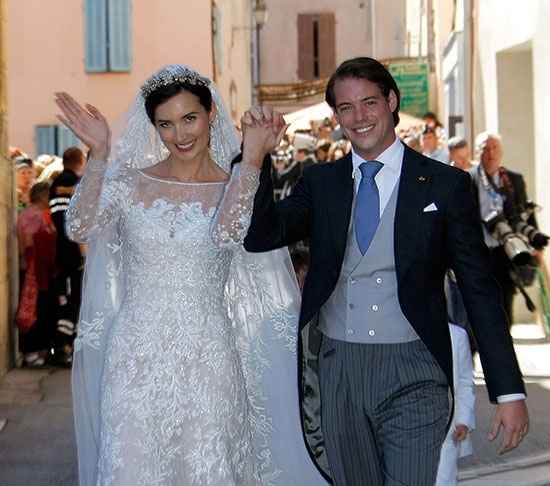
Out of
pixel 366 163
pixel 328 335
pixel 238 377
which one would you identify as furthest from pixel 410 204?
pixel 238 377

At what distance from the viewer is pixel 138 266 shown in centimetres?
490

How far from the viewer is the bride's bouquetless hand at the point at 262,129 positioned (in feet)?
14.4

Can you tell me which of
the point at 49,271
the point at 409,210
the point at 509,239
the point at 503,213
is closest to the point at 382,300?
the point at 409,210

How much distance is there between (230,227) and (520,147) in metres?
10.4

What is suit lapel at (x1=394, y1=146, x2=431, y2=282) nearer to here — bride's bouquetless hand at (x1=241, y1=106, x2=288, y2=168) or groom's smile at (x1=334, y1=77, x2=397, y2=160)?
groom's smile at (x1=334, y1=77, x2=397, y2=160)

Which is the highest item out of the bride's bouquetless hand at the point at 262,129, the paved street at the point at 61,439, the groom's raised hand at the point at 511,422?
the bride's bouquetless hand at the point at 262,129

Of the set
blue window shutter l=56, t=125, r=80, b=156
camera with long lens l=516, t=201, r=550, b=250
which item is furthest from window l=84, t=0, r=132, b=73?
camera with long lens l=516, t=201, r=550, b=250

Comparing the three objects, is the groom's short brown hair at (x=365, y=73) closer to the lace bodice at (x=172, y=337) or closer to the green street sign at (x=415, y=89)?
the lace bodice at (x=172, y=337)

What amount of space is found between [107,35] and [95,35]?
0.71ft

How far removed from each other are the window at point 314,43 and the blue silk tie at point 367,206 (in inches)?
1692

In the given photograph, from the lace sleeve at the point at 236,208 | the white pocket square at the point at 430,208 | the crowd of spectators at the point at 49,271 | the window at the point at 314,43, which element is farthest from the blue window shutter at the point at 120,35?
the window at the point at 314,43

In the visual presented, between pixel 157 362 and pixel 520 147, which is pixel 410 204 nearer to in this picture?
pixel 157 362

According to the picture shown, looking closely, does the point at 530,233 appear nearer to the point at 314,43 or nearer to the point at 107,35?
the point at 107,35

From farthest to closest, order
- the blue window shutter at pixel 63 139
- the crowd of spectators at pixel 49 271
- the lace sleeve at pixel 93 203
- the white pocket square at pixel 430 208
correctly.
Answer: the blue window shutter at pixel 63 139 → the crowd of spectators at pixel 49 271 → the lace sleeve at pixel 93 203 → the white pocket square at pixel 430 208
